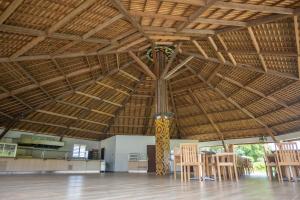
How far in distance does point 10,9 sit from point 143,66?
23.1 feet

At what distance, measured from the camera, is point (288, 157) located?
22.5ft

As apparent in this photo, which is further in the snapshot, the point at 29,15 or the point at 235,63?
the point at 235,63

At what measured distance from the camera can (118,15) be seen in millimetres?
7551

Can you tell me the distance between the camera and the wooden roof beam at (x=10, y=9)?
232 inches

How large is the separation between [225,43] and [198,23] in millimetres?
1765

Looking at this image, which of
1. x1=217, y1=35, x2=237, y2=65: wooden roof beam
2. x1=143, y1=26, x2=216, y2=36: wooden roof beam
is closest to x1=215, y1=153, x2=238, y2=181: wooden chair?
x1=217, y1=35, x2=237, y2=65: wooden roof beam

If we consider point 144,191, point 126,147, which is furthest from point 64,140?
point 144,191

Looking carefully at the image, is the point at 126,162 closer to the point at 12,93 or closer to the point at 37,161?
the point at 37,161

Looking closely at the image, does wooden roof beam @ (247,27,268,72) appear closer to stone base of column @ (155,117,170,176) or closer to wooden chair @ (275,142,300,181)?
wooden chair @ (275,142,300,181)

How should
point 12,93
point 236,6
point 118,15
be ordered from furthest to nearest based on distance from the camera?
point 12,93, point 118,15, point 236,6

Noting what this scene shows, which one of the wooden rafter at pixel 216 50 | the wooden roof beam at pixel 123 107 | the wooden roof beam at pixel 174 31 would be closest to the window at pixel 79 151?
the wooden roof beam at pixel 123 107

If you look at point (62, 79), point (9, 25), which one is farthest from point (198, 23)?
point (62, 79)

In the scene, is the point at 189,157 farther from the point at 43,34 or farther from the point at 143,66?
the point at 143,66

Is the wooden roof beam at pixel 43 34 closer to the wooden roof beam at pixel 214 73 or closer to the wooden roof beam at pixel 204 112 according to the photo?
the wooden roof beam at pixel 214 73
